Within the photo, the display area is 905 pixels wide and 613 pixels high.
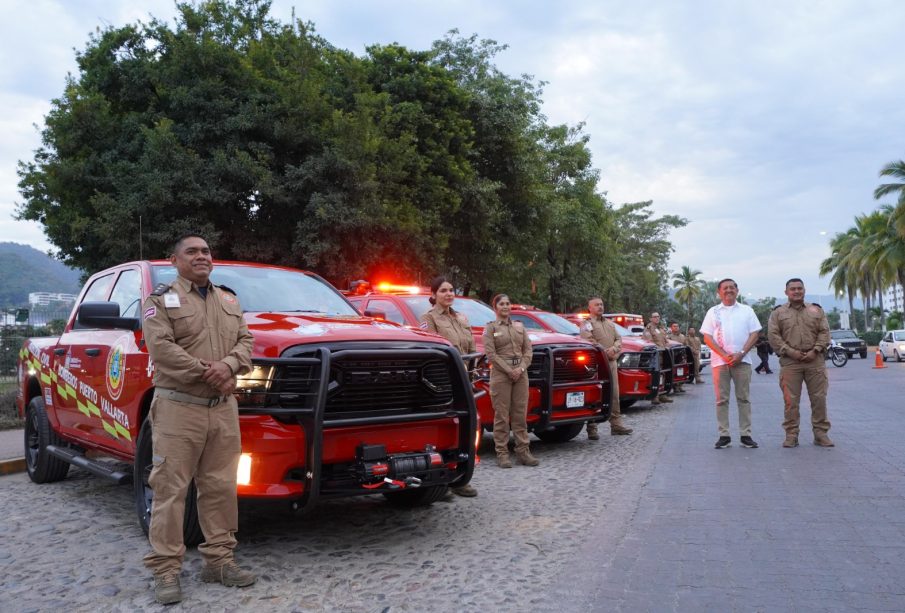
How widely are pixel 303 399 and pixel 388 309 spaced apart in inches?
200

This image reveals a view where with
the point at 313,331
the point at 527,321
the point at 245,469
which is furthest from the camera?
the point at 527,321

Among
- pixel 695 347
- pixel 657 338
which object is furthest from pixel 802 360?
pixel 695 347

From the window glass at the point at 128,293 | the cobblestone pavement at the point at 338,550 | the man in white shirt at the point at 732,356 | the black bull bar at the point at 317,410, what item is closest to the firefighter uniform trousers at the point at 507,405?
the cobblestone pavement at the point at 338,550

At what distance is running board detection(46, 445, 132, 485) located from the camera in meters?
5.56

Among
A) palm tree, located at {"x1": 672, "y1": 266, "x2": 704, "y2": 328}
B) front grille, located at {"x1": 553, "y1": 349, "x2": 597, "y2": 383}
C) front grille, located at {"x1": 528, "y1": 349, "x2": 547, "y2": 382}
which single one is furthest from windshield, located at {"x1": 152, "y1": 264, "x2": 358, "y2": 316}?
palm tree, located at {"x1": 672, "y1": 266, "x2": 704, "y2": 328}

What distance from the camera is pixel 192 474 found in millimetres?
4301

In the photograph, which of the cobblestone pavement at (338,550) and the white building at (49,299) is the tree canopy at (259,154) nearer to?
the white building at (49,299)

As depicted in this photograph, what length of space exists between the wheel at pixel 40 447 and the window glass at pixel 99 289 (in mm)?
1239

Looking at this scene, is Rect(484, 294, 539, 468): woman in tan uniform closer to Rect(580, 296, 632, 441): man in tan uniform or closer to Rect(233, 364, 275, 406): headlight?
Rect(580, 296, 632, 441): man in tan uniform

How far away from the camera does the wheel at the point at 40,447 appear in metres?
7.36

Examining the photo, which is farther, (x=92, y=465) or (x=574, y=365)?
(x=574, y=365)

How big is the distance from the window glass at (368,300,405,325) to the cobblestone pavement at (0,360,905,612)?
2473mm

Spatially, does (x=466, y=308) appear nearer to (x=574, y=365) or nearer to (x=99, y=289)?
(x=574, y=365)

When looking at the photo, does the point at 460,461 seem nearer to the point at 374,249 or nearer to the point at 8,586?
the point at 8,586
